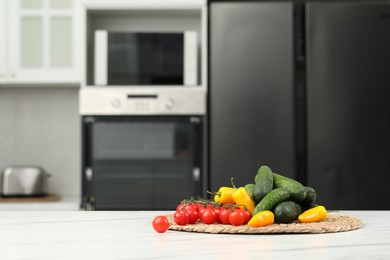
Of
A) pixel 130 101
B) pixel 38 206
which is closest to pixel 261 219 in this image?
pixel 130 101

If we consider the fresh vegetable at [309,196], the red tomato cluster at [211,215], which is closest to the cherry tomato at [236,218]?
the red tomato cluster at [211,215]

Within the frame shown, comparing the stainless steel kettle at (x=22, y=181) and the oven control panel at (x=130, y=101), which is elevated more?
the oven control panel at (x=130, y=101)

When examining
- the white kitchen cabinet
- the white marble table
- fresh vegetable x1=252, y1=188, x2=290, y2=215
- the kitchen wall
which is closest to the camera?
the white marble table

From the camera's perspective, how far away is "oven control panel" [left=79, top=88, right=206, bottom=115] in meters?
3.46

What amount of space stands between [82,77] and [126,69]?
245mm

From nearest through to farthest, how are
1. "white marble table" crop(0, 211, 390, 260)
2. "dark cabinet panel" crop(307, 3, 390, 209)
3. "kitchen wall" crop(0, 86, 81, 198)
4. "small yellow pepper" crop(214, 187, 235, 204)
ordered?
"white marble table" crop(0, 211, 390, 260) < "small yellow pepper" crop(214, 187, 235, 204) < "dark cabinet panel" crop(307, 3, 390, 209) < "kitchen wall" crop(0, 86, 81, 198)

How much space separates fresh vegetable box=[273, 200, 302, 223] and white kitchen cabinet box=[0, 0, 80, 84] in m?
2.24

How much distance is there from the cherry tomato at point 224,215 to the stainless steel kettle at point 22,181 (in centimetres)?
233

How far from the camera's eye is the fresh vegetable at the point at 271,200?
5.27ft

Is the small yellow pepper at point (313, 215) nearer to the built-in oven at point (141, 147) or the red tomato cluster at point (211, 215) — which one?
the red tomato cluster at point (211, 215)

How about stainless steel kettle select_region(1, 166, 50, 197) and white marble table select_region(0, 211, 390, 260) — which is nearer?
white marble table select_region(0, 211, 390, 260)

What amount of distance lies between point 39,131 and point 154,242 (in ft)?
9.28

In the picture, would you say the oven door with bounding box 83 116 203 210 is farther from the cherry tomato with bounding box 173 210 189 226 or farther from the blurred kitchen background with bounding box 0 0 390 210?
the cherry tomato with bounding box 173 210 189 226

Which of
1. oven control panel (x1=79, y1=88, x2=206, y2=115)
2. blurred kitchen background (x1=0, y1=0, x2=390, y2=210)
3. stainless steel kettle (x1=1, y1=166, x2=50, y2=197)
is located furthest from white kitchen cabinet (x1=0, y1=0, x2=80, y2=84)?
stainless steel kettle (x1=1, y1=166, x2=50, y2=197)
